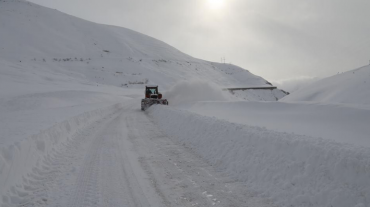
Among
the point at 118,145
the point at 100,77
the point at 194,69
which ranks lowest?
the point at 118,145

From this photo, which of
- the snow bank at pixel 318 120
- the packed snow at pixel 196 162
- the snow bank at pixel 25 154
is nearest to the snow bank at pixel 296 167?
the packed snow at pixel 196 162

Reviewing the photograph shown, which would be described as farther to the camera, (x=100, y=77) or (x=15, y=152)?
(x=100, y=77)

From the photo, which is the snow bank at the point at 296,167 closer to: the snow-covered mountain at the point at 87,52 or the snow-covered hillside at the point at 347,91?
the snow-covered hillside at the point at 347,91

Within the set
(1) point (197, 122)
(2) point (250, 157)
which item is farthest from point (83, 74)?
(2) point (250, 157)

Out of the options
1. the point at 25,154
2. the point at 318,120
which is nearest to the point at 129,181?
the point at 25,154

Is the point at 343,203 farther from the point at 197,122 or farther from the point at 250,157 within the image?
the point at 197,122

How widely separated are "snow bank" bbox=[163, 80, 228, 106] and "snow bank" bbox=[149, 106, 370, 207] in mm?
21697

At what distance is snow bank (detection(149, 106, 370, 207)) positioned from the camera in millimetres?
4215

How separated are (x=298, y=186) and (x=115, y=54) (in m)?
93.4

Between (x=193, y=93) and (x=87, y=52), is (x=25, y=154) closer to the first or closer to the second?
(x=193, y=93)

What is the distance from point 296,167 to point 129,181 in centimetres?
359

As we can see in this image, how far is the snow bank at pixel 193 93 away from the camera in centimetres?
2975

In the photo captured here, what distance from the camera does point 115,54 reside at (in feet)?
301

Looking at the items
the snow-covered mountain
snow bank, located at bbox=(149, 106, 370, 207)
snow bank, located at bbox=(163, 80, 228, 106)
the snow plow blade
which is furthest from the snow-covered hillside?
the snow-covered mountain
